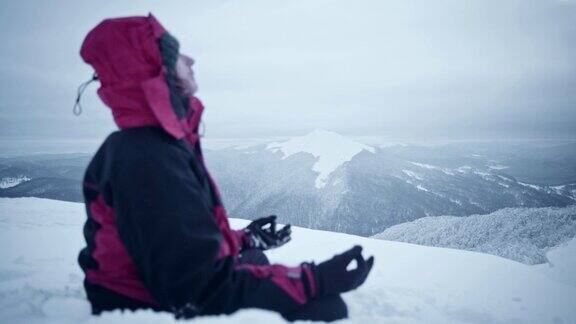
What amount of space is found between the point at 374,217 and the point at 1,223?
503ft

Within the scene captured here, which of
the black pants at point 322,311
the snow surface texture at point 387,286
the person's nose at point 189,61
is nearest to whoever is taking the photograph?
the black pants at point 322,311

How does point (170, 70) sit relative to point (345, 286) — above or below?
above

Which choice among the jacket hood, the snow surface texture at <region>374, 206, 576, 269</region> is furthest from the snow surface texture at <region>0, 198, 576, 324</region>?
the snow surface texture at <region>374, 206, 576, 269</region>

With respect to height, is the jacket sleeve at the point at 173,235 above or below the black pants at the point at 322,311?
above

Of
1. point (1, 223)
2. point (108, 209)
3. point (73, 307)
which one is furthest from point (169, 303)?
point (1, 223)

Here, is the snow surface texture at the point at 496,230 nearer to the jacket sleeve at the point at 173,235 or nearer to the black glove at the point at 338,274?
the black glove at the point at 338,274

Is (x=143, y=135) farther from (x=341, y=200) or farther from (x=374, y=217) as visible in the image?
(x=341, y=200)

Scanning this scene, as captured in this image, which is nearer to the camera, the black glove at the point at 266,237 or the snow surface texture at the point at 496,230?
the black glove at the point at 266,237

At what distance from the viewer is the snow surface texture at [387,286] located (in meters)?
3.04

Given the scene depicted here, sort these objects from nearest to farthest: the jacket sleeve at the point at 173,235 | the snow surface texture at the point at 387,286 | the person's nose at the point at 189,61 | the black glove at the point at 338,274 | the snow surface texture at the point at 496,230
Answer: the jacket sleeve at the point at 173,235 < the black glove at the point at 338,274 < the snow surface texture at the point at 387,286 < the person's nose at the point at 189,61 < the snow surface texture at the point at 496,230

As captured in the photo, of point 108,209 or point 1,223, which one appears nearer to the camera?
point 108,209

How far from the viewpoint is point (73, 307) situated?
9.89ft

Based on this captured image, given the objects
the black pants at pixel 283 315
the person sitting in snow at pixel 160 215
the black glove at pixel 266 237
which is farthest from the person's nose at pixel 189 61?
the black pants at pixel 283 315

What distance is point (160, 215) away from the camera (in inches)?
81.0
